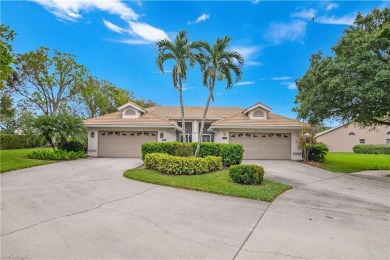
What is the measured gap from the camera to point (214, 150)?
46.1 feet

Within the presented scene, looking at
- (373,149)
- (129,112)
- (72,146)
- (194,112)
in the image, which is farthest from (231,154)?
(373,149)

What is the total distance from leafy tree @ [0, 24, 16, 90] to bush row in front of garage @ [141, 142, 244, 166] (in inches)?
334

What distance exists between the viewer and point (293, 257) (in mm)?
3715

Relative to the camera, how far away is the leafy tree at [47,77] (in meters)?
26.7

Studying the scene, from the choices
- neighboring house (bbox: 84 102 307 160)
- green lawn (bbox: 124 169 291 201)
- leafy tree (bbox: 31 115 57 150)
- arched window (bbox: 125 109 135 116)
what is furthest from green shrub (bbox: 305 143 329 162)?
leafy tree (bbox: 31 115 57 150)

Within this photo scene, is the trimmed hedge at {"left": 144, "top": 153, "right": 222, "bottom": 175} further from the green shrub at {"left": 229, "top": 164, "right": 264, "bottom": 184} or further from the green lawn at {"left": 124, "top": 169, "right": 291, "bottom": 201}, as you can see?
the green shrub at {"left": 229, "top": 164, "right": 264, "bottom": 184}

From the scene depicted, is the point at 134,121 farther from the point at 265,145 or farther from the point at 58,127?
the point at 265,145

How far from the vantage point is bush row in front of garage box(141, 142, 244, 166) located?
13562mm

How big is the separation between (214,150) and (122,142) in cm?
844

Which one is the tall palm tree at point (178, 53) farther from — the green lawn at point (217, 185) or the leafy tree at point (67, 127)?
the leafy tree at point (67, 127)

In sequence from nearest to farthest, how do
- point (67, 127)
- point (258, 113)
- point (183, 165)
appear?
point (183, 165), point (67, 127), point (258, 113)

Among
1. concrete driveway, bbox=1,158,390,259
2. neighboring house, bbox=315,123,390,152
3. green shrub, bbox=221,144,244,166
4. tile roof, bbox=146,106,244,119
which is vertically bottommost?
concrete driveway, bbox=1,158,390,259

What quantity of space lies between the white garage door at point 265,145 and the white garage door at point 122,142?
6.85 meters

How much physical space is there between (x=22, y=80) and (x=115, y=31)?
17.5 m
